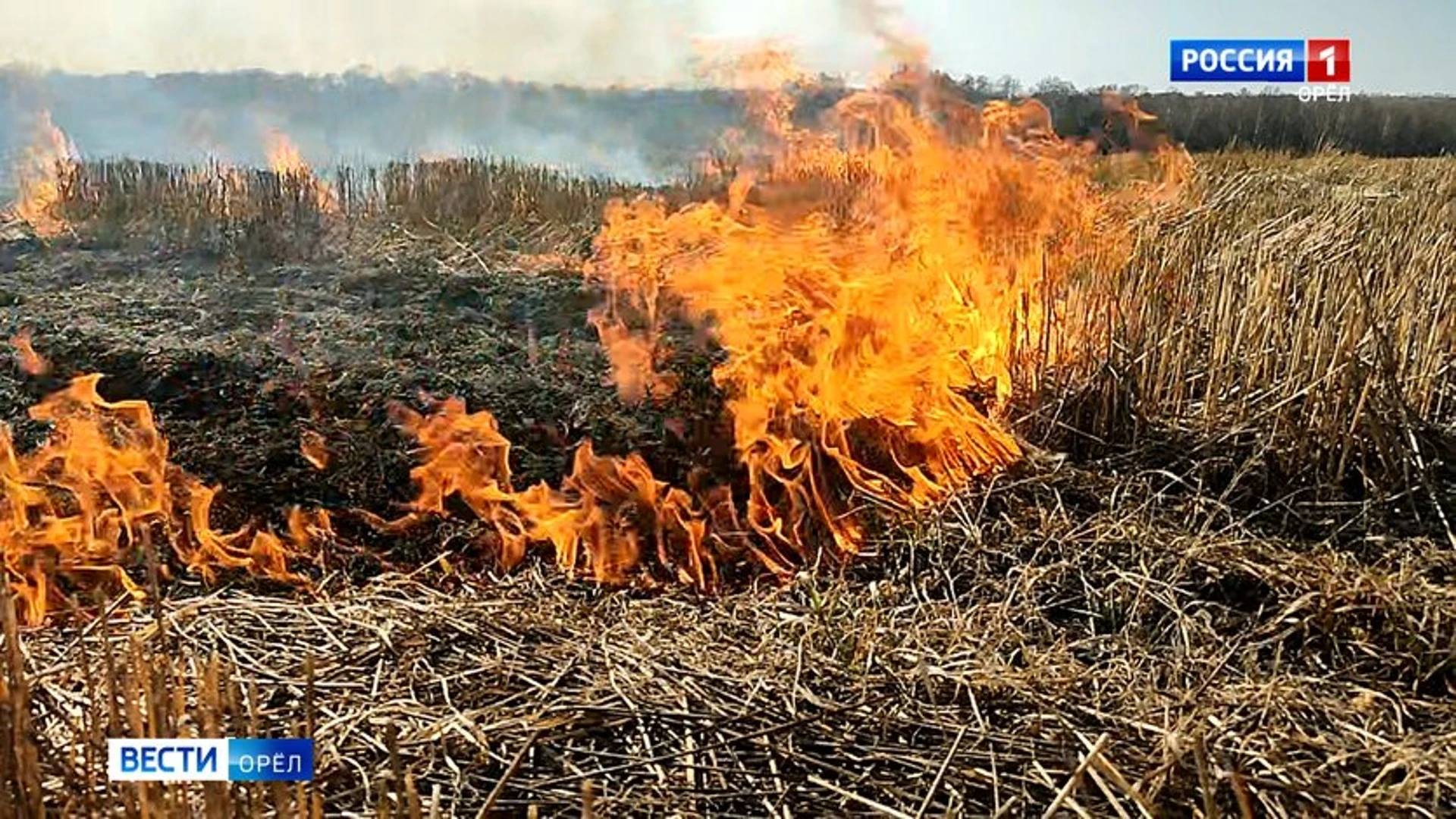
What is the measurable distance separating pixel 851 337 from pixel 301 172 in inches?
359

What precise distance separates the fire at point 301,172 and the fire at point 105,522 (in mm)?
7979

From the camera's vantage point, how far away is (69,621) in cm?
341

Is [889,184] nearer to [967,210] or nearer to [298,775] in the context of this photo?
[967,210]

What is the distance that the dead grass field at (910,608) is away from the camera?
7.80ft

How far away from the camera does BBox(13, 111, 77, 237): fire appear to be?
39.7 feet

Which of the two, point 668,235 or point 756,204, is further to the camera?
point 668,235

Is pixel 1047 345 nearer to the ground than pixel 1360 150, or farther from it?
nearer to the ground

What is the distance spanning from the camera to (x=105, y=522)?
3869 mm

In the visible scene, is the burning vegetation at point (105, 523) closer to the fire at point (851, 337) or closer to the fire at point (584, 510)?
the fire at point (584, 510)

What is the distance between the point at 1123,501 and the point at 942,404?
2.46ft

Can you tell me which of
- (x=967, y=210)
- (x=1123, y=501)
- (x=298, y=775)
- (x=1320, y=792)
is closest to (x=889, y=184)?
(x=967, y=210)

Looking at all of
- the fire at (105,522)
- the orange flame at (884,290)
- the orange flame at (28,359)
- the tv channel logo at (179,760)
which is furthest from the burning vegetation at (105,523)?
the orange flame at (884,290)

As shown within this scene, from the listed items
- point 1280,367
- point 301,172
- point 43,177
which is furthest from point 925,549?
point 43,177

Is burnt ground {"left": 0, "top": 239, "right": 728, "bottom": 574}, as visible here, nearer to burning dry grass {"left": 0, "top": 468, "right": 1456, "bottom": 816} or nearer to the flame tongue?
the flame tongue
